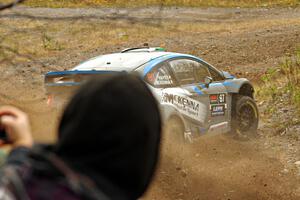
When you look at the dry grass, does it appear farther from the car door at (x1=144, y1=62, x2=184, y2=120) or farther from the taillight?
the car door at (x1=144, y1=62, x2=184, y2=120)

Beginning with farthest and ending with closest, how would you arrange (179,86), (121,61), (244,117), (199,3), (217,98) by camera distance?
1. (199,3)
2. (244,117)
3. (217,98)
4. (179,86)
5. (121,61)

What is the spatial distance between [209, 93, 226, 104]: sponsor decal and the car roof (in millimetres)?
1001

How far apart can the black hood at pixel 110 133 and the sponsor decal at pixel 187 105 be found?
771 centimetres

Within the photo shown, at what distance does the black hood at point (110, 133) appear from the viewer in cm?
175

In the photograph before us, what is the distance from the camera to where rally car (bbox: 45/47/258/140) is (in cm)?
961

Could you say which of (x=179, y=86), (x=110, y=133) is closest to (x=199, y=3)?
(x=179, y=86)

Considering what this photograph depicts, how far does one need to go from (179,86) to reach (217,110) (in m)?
1.16

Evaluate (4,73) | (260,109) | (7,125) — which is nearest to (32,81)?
(4,73)

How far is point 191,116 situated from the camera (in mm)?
10117

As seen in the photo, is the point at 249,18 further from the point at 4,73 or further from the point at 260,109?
the point at 260,109

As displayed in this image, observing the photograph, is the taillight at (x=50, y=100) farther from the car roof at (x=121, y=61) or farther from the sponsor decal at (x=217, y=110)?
the sponsor decal at (x=217, y=110)

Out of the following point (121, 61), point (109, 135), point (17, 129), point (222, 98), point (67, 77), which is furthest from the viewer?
point (222, 98)

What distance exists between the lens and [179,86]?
1003 centimetres

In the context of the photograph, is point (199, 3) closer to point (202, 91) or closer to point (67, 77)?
point (202, 91)
